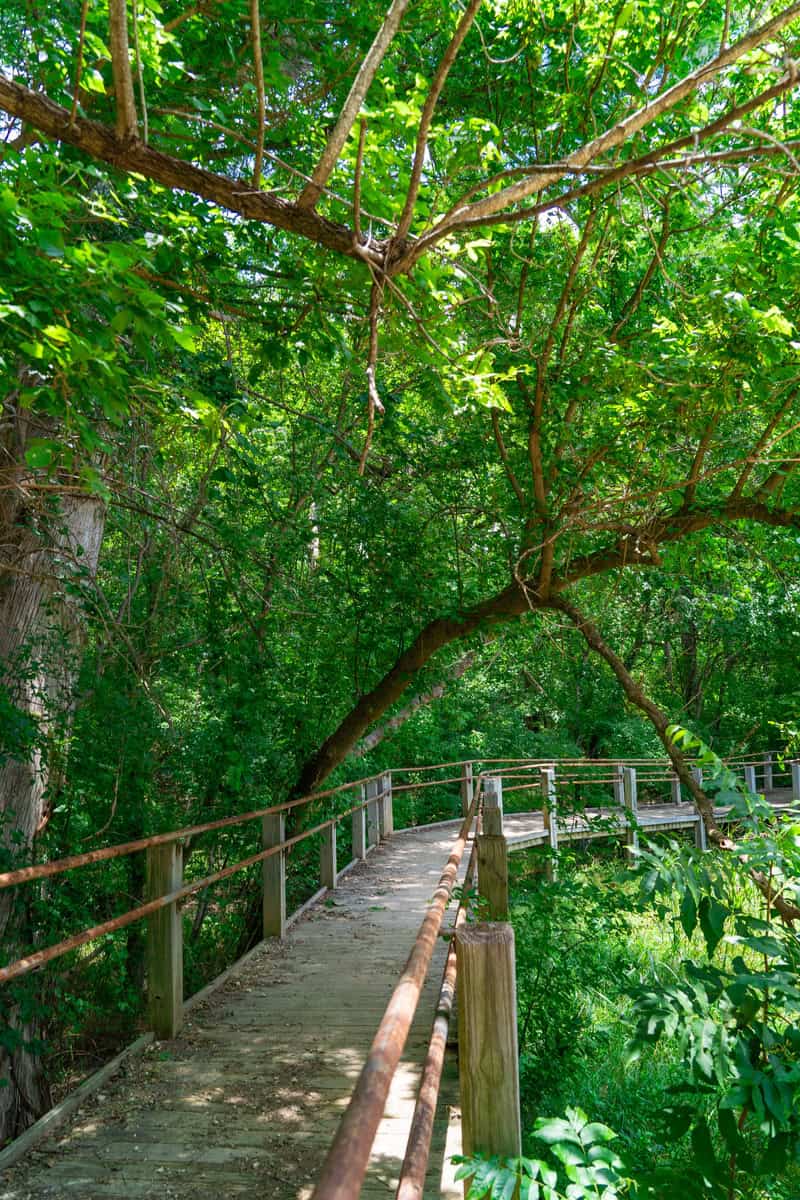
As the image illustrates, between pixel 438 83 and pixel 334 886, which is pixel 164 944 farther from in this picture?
pixel 334 886

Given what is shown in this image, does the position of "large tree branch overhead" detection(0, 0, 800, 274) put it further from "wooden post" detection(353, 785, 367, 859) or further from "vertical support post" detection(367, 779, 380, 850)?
"vertical support post" detection(367, 779, 380, 850)

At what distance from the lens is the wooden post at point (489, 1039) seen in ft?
6.93

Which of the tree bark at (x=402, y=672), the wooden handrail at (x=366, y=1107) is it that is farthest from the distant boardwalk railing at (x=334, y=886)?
the tree bark at (x=402, y=672)

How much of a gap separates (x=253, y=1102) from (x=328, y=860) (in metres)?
5.71

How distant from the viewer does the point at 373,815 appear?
13609 mm

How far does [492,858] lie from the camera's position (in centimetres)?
513

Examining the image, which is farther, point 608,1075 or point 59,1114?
point 608,1075

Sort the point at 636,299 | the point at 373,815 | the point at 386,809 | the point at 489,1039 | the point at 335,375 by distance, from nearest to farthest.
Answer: the point at 489,1039
the point at 636,299
the point at 335,375
the point at 373,815
the point at 386,809

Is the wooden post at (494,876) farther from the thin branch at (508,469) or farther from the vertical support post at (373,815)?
the vertical support post at (373,815)

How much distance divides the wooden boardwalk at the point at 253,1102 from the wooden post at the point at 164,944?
16 cm

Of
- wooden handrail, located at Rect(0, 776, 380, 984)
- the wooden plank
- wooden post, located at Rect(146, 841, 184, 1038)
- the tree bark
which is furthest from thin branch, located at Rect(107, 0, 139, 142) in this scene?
the tree bark

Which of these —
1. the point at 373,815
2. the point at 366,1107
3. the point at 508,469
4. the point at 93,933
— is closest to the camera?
the point at 366,1107

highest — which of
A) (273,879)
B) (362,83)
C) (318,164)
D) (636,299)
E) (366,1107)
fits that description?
(636,299)

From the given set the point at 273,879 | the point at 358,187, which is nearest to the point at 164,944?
the point at 273,879
